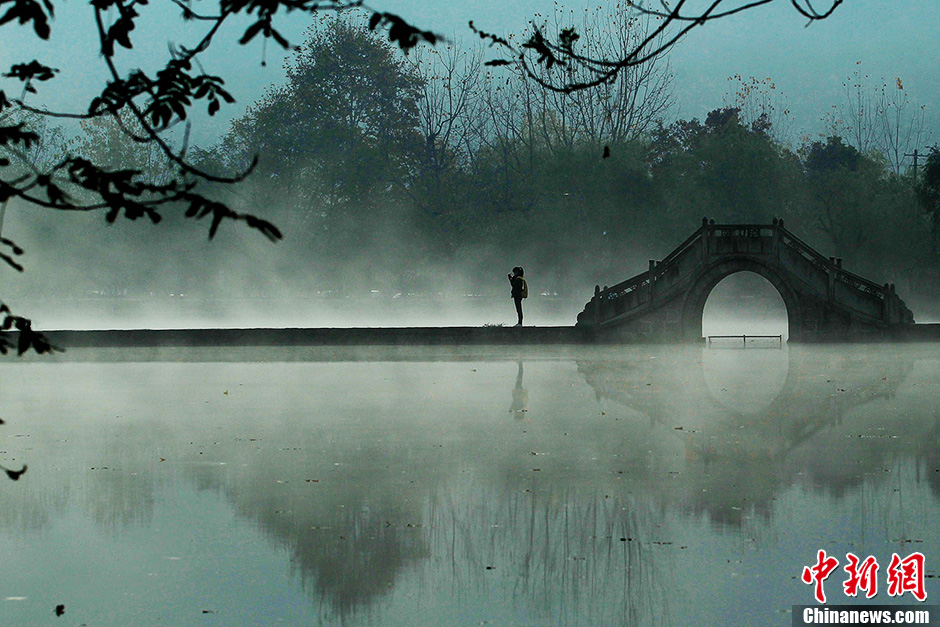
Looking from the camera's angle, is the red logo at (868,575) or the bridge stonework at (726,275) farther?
the bridge stonework at (726,275)

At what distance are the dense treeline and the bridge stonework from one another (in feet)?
72.1

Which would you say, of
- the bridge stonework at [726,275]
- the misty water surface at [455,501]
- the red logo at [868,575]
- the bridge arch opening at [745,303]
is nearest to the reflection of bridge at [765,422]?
the misty water surface at [455,501]

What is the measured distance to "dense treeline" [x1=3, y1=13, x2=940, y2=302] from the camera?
5566cm

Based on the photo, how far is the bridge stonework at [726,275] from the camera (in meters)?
32.5

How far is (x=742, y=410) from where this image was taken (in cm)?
1641

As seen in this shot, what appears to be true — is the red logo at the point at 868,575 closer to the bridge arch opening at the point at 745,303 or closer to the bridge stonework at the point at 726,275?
the bridge stonework at the point at 726,275

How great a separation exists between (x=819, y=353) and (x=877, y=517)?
785 inches

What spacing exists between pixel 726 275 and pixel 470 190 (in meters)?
33.0

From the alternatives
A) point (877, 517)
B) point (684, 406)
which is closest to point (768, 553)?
point (877, 517)

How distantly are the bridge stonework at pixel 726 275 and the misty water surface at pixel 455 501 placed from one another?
42.7 feet

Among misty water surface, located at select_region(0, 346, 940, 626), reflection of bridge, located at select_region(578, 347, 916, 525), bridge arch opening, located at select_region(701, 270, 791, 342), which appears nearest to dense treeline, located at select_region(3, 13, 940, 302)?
bridge arch opening, located at select_region(701, 270, 791, 342)

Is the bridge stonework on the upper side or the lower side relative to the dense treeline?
lower

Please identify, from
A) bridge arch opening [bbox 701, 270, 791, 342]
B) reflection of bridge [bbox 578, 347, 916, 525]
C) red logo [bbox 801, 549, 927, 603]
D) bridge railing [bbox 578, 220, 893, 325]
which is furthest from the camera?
bridge arch opening [bbox 701, 270, 791, 342]

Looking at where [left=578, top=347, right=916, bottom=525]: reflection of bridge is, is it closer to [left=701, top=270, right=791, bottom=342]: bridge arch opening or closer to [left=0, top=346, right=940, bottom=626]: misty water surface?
[left=0, top=346, right=940, bottom=626]: misty water surface
